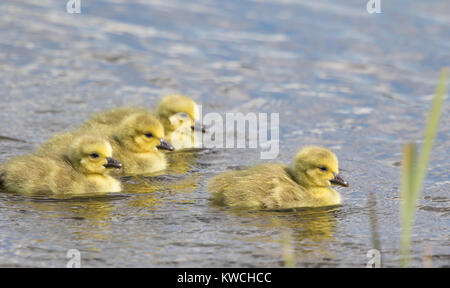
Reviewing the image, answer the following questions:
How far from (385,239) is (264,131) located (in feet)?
9.55

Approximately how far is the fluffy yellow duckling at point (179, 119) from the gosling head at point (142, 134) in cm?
68

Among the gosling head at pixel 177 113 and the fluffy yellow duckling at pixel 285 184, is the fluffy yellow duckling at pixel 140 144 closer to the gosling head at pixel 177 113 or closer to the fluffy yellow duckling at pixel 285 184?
the gosling head at pixel 177 113

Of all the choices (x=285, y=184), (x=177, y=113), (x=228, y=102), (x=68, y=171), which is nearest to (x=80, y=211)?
(x=68, y=171)

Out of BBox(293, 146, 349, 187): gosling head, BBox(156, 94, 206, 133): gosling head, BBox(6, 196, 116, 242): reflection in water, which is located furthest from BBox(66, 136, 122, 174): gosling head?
BBox(156, 94, 206, 133): gosling head

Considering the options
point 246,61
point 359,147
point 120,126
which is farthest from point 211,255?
point 246,61

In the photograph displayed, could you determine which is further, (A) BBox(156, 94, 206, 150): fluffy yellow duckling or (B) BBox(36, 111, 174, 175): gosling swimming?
(A) BBox(156, 94, 206, 150): fluffy yellow duckling

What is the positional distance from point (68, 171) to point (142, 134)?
1.00 m

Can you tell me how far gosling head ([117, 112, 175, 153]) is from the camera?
709 centimetres

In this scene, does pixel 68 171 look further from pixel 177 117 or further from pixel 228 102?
pixel 228 102

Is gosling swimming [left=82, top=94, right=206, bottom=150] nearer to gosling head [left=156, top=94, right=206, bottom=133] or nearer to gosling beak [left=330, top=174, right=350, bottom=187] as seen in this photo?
gosling head [left=156, top=94, right=206, bottom=133]

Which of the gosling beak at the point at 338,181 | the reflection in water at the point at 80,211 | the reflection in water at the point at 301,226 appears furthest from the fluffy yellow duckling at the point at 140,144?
the gosling beak at the point at 338,181

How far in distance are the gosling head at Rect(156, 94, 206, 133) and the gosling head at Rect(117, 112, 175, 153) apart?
67 cm

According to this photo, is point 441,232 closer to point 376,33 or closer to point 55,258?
point 55,258

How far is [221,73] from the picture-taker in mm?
10000
